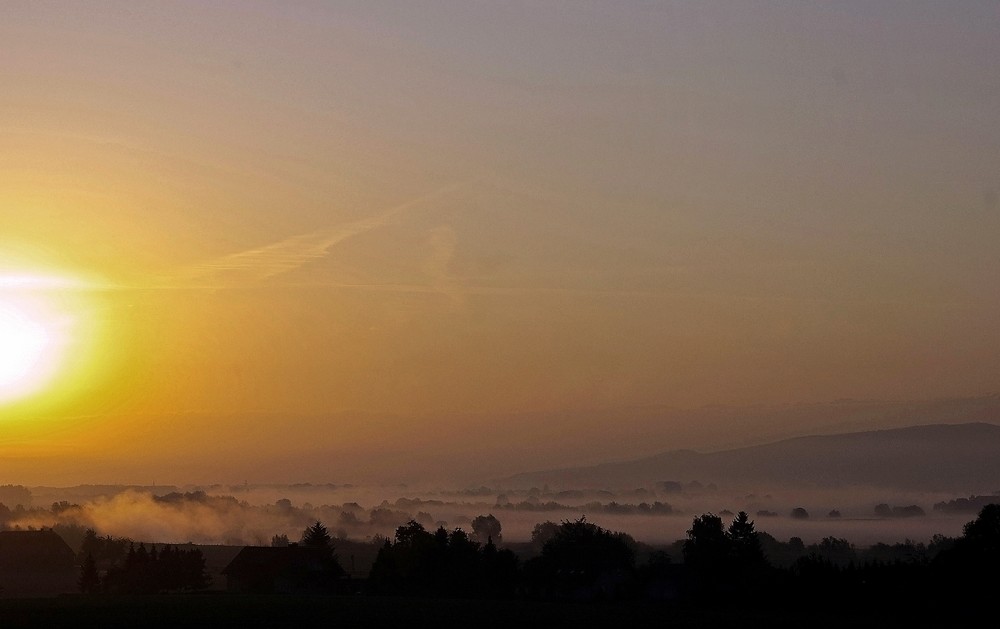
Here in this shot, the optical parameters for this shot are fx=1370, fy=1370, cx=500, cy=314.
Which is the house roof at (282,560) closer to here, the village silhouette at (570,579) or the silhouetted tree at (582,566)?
the village silhouette at (570,579)

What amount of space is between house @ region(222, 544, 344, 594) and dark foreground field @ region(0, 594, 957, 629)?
1303 inches

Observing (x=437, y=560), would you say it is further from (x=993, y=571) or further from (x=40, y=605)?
(x=993, y=571)

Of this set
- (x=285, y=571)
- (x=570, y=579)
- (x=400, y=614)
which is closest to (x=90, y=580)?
(x=285, y=571)

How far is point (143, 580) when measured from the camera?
15938 cm

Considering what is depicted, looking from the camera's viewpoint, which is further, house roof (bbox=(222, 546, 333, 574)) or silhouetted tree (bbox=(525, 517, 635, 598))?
house roof (bbox=(222, 546, 333, 574))

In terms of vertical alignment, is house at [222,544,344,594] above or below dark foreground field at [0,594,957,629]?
above

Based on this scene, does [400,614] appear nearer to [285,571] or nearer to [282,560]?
[285,571]

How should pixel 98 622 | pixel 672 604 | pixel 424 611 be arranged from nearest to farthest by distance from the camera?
pixel 98 622 < pixel 424 611 < pixel 672 604

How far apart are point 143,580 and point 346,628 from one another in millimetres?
74638

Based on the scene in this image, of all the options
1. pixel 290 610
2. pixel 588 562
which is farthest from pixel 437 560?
pixel 290 610

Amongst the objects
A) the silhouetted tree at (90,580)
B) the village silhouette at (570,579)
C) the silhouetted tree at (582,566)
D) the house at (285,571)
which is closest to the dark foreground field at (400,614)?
the village silhouette at (570,579)

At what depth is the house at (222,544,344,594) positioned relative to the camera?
164m

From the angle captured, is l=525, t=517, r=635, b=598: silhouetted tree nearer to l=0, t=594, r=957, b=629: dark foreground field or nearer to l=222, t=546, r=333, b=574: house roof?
l=0, t=594, r=957, b=629: dark foreground field

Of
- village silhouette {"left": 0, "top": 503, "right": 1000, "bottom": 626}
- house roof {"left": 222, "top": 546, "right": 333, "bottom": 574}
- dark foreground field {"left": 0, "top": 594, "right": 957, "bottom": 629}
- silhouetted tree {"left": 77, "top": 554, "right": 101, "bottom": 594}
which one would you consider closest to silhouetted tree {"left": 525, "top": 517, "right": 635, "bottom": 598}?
village silhouette {"left": 0, "top": 503, "right": 1000, "bottom": 626}
